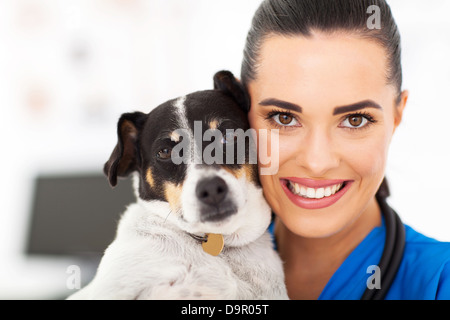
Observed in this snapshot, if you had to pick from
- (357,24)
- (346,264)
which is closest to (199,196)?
(346,264)

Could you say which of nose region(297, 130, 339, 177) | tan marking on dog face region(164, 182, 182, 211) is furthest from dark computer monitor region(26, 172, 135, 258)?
nose region(297, 130, 339, 177)

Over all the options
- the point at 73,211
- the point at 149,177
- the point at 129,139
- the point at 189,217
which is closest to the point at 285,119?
the point at 189,217

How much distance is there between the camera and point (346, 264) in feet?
5.45

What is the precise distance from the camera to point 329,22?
144 cm

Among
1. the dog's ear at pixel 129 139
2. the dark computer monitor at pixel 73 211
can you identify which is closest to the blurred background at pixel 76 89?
the dark computer monitor at pixel 73 211

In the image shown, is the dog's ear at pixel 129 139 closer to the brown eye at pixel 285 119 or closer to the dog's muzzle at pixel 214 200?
the dog's muzzle at pixel 214 200

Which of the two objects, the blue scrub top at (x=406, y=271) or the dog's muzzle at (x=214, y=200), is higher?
the dog's muzzle at (x=214, y=200)

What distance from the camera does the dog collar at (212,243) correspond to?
148cm

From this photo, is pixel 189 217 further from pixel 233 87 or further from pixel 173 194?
pixel 233 87

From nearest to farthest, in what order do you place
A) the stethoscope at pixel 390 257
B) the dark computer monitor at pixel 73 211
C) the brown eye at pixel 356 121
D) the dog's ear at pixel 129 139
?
the stethoscope at pixel 390 257 < the brown eye at pixel 356 121 < the dog's ear at pixel 129 139 < the dark computer monitor at pixel 73 211

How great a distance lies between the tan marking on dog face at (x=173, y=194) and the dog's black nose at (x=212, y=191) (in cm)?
13

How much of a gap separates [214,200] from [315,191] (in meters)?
0.38

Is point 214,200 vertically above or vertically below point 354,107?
below
